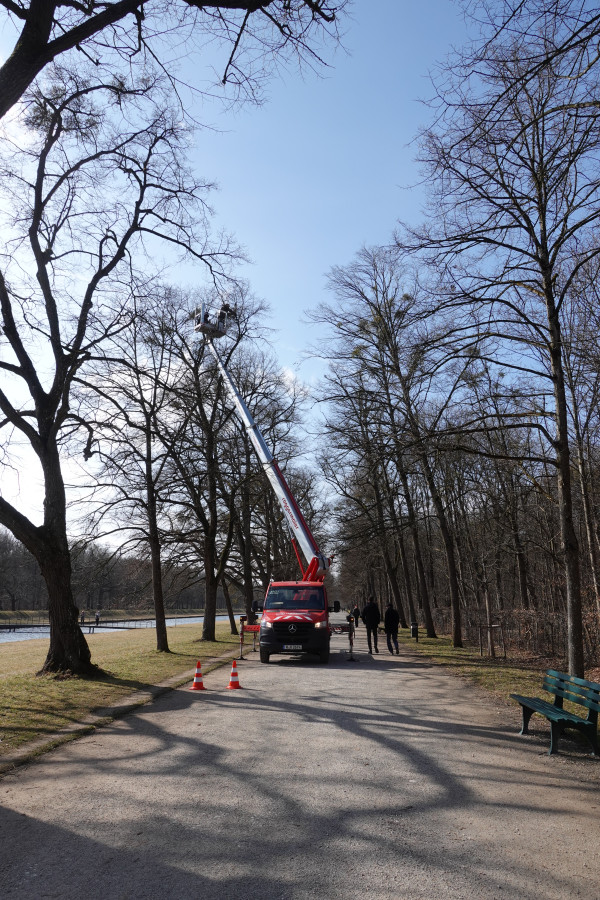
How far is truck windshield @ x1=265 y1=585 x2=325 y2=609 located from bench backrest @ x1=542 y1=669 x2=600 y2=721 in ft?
35.1

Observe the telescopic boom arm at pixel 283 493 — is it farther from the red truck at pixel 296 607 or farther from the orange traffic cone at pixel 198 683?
the orange traffic cone at pixel 198 683

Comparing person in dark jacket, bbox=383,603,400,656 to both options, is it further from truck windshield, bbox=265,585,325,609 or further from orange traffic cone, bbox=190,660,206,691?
orange traffic cone, bbox=190,660,206,691

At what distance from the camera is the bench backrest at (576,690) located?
21.8ft

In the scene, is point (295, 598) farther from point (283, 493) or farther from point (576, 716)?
point (576, 716)

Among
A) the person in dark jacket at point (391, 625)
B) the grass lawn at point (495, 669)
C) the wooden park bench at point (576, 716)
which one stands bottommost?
the grass lawn at point (495, 669)

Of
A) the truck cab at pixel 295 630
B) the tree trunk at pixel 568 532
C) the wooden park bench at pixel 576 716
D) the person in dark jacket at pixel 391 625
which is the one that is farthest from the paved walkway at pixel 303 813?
the person in dark jacket at pixel 391 625

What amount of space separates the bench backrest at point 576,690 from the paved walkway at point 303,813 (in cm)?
57

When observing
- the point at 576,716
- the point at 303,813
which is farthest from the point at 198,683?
the point at 303,813

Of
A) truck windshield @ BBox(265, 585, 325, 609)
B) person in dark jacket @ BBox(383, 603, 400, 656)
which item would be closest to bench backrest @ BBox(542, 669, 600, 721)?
truck windshield @ BBox(265, 585, 325, 609)

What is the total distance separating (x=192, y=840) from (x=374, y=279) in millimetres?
20985

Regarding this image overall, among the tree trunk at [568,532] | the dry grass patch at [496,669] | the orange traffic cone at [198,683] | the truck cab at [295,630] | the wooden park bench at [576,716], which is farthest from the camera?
the truck cab at [295,630]

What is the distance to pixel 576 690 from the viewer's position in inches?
304

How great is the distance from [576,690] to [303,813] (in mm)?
4420

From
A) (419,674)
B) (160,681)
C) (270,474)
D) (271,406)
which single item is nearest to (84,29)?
(160,681)
